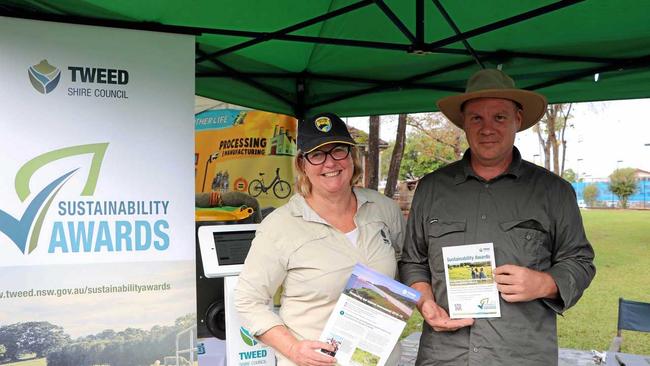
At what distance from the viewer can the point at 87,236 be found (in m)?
2.30

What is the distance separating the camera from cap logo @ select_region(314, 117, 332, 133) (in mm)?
1898

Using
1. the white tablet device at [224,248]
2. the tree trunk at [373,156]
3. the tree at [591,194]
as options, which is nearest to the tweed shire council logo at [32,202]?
the white tablet device at [224,248]

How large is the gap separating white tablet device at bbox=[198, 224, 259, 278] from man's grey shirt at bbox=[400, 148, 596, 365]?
3.13 ft

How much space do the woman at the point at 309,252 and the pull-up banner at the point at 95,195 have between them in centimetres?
71

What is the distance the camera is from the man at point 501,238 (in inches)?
72.3

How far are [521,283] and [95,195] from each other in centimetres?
173

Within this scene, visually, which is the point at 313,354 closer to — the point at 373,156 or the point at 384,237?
the point at 384,237

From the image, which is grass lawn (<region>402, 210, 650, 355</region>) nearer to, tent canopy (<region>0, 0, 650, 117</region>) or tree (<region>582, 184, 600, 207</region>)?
tent canopy (<region>0, 0, 650, 117</region>)

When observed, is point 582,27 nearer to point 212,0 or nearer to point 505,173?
point 505,173

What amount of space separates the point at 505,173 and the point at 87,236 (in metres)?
1.71

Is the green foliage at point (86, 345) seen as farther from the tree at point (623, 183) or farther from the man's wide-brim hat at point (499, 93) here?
the tree at point (623, 183)

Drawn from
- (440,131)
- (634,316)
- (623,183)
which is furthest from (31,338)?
(623,183)

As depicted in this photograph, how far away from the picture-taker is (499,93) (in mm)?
1943

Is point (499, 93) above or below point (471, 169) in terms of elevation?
above
